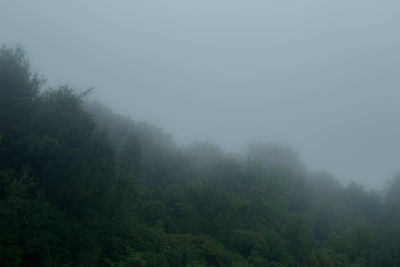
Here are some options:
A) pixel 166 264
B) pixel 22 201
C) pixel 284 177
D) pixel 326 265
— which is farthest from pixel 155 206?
pixel 284 177

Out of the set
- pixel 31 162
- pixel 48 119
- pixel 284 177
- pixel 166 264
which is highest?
pixel 284 177

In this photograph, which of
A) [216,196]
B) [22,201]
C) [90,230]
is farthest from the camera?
[216,196]

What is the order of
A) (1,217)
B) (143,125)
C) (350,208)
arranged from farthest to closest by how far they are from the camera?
(143,125)
(350,208)
(1,217)

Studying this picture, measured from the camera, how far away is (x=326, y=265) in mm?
24844

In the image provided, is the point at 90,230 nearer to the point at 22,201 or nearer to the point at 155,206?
the point at 22,201

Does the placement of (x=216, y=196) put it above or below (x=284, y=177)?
below

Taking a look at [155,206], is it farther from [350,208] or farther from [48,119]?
[350,208]

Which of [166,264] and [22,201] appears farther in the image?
[166,264]

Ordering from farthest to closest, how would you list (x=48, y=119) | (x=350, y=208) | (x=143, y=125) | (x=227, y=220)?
1. (x=143, y=125)
2. (x=350, y=208)
3. (x=227, y=220)
4. (x=48, y=119)

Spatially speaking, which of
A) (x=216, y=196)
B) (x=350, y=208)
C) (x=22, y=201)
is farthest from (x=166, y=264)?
(x=350, y=208)

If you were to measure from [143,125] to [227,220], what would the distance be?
153 ft

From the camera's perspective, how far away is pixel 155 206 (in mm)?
34875

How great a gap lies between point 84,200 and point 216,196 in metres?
16.7

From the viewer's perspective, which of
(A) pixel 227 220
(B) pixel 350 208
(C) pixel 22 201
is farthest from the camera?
(B) pixel 350 208
